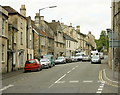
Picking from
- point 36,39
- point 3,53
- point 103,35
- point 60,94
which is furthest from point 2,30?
point 103,35

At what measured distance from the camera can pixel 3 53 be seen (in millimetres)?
29938

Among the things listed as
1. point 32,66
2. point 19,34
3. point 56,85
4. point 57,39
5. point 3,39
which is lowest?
point 56,85

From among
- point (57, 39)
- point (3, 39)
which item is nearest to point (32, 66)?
point (3, 39)

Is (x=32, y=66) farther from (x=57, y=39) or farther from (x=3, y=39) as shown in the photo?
(x=57, y=39)

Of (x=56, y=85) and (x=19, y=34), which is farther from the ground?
(x=19, y=34)

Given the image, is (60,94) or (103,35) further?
(103,35)

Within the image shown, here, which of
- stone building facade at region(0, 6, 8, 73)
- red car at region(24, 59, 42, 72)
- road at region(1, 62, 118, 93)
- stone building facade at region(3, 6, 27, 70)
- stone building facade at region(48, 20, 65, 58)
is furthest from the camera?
stone building facade at region(48, 20, 65, 58)

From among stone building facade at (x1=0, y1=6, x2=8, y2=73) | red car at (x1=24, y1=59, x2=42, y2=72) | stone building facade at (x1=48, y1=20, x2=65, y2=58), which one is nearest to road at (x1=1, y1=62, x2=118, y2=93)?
stone building facade at (x1=0, y1=6, x2=8, y2=73)

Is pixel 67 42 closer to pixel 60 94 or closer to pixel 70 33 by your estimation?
pixel 70 33

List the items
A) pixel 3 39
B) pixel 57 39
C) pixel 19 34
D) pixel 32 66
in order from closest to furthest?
pixel 3 39 → pixel 32 66 → pixel 19 34 → pixel 57 39

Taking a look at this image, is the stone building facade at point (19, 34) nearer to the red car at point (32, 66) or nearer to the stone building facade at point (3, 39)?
the red car at point (32, 66)

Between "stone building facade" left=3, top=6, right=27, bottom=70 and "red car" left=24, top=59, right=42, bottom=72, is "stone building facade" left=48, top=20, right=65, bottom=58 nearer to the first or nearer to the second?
"stone building facade" left=3, top=6, right=27, bottom=70

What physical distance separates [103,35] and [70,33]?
22462 mm

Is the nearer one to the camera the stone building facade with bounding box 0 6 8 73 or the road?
the road
